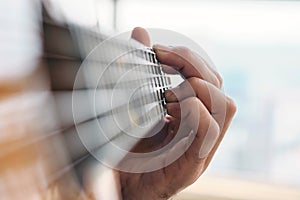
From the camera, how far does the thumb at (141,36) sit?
1.67 ft

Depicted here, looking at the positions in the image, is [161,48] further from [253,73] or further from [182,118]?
[253,73]

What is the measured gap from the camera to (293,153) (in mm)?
1030

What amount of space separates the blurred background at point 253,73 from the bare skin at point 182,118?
49 cm

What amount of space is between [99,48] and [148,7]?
2.37 ft

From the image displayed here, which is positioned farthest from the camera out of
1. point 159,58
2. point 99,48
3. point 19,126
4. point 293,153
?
point 293,153

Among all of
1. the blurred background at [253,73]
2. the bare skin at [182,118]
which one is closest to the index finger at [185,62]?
the bare skin at [182,118]

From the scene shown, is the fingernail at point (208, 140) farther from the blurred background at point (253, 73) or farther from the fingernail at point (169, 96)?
the blurred background at point (253, 73)

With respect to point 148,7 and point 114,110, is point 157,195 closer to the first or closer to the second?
point 114,110

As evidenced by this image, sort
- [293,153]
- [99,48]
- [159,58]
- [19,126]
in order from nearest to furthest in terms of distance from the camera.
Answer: [19,126] → [99,48] → [159,58] → [293,153]

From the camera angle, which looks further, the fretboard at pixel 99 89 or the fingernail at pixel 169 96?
the fingernail at pixel 169 96

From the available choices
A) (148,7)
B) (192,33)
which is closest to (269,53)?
(192,33)

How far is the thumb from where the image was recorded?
508mm

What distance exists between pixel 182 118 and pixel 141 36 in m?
0.13

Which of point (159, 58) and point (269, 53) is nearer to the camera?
point (159, 58)
